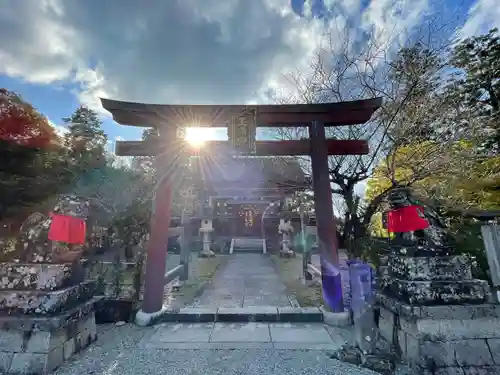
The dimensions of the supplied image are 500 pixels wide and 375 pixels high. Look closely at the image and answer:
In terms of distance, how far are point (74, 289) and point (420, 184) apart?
833cm

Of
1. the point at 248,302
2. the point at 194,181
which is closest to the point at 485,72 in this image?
the point at 248,302

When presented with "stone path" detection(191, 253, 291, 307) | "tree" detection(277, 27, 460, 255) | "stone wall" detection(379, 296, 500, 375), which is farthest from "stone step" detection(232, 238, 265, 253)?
"stone wall" detection(379, 296, 500, 375)

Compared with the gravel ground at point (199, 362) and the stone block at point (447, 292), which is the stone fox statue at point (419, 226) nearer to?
the stone block at point (447, 292)

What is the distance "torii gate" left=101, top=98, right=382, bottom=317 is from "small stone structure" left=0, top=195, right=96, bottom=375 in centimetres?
146

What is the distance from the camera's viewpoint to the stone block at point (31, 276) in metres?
3.33

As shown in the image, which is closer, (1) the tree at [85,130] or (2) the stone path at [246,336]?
(2) the stone path at [246,336]

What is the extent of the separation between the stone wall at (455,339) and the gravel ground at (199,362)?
719 mm

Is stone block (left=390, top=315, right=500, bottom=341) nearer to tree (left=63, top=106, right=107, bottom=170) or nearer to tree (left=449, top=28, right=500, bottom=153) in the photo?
tree (left=449, top=28, right=500, bottom=153)

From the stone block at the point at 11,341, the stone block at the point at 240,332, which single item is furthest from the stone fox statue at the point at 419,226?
the stone block at the point at 11,341

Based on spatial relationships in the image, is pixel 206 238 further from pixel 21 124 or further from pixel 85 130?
pixel 85 130

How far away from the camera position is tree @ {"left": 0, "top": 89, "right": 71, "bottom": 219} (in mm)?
11102

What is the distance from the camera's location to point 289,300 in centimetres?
618

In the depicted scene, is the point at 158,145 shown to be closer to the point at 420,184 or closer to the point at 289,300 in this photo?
the point at 289,300

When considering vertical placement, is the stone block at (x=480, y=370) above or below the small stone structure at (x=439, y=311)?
below
